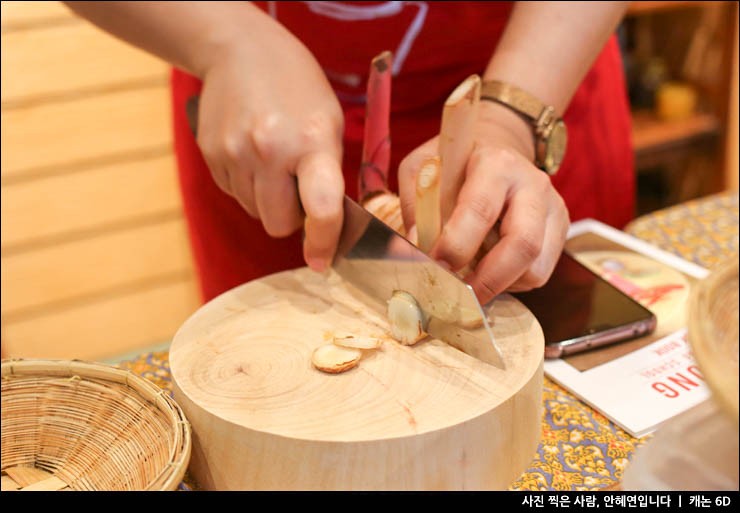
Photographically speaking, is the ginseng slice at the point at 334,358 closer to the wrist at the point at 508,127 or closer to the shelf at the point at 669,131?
the wrist at the point at 508,127

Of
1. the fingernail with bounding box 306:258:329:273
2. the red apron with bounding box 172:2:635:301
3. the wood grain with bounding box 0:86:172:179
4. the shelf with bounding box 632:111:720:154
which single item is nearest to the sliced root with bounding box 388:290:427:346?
the fingernail with bounding box 306:258:329:273

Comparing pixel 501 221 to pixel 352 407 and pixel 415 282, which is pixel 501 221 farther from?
pixel 352 407

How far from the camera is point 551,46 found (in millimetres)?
915

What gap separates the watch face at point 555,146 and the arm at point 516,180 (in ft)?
0.07

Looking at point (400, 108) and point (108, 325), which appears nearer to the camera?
point (400, 108)

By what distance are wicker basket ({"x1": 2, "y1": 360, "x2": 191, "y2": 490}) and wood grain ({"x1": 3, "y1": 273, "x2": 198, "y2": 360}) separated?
4.83 feet

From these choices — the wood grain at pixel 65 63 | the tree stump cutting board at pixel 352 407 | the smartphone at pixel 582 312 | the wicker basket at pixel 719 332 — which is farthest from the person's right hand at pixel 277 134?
the wood grain at pixel 65 63

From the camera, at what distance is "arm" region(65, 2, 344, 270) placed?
29.9 inches

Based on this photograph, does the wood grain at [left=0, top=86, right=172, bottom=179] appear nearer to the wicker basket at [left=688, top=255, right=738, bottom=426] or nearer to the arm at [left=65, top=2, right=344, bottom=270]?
the arm at [left=65, top=2, right=344, bottom=270]

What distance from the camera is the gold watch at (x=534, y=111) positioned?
880 mm

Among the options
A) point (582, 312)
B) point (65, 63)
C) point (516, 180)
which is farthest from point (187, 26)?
point (65, 63)

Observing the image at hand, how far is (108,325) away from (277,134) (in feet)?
5.03

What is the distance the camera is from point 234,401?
0.62 metres
